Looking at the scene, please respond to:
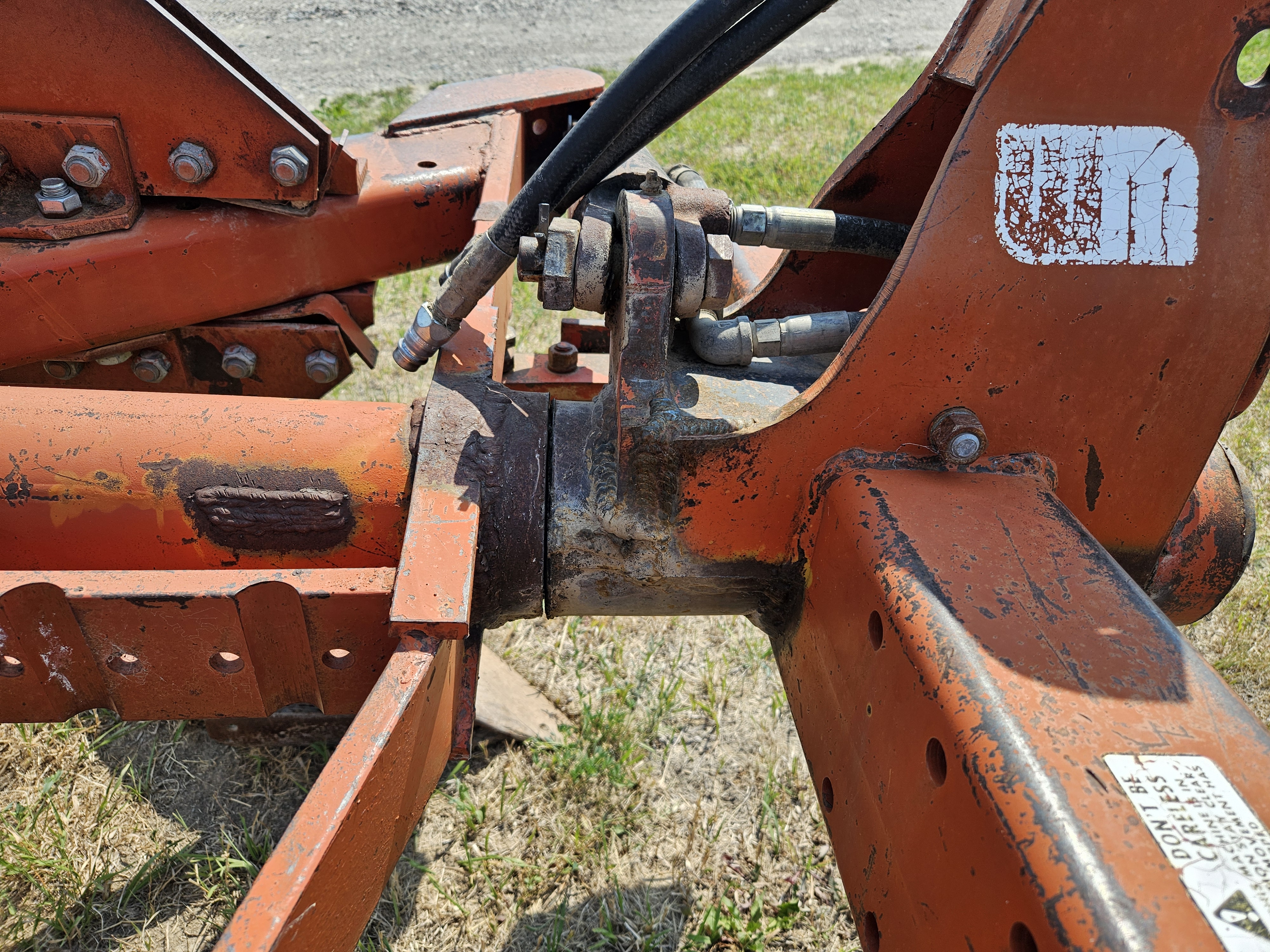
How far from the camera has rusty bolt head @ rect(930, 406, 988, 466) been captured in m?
1.28

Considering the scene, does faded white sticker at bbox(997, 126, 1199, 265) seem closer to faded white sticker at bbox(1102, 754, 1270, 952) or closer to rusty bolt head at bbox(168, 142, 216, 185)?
faded white sticker at bbox(1102, 754, 1270, 952)

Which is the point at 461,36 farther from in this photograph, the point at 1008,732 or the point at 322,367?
the point at 1008,732

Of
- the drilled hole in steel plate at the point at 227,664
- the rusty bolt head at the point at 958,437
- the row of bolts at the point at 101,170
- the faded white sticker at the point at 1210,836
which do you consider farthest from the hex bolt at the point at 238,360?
the faded white sticker at the point at 1210,836

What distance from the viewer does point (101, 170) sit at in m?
1.72

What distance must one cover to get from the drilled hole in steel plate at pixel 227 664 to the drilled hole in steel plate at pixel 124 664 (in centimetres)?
10

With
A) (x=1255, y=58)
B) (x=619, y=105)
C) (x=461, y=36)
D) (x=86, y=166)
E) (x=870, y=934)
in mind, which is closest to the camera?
(x=870, y=934)

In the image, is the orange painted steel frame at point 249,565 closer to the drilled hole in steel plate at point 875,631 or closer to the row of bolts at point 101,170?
the row of bolts at point 101,170

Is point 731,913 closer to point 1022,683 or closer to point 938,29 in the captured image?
point 1022,683

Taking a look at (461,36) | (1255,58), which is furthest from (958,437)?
(461,36)

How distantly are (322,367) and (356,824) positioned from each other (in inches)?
52.9

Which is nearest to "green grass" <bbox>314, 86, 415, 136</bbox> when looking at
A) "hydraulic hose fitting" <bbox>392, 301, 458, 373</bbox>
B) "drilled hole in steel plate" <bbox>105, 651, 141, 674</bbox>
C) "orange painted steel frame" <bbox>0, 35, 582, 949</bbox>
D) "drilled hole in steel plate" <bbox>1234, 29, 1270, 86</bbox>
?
"orange painted steel frame" <bbox>0, 35, 582, 949</bbox>

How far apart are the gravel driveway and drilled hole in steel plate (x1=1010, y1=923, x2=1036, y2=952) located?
302 inches

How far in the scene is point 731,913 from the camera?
6.29 feet

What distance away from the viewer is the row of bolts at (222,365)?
1939 millimetres
